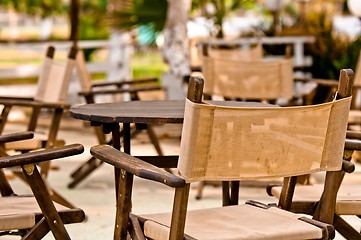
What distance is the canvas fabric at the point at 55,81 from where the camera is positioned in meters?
6.16

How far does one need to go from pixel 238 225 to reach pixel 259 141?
0.34m

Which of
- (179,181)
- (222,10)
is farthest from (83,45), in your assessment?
(179,181)

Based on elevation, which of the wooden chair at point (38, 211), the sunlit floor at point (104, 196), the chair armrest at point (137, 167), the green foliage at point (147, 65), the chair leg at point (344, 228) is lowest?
the green foliage at point (147, 65)

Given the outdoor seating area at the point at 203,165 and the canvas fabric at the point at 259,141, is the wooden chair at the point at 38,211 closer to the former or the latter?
the outdoor seating area at the point at 203,165

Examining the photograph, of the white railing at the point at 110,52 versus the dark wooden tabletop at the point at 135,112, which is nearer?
the dark wooden tabletop at the point at 135,112

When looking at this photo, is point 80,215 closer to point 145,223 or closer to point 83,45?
point 145,223

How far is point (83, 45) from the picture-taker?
11.0 metres

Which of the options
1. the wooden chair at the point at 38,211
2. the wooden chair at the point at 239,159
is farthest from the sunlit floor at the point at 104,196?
the wooden chair at the point at 239,159

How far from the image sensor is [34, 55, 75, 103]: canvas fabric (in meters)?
6.16

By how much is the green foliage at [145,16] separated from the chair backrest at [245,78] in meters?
3.99

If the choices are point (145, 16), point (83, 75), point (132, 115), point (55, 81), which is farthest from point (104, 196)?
point (145, 16)

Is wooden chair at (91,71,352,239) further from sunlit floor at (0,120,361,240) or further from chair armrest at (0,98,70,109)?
chair armrest at (0,98,70,109)

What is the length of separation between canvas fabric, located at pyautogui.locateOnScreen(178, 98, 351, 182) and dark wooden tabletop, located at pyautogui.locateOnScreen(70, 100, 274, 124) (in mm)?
804

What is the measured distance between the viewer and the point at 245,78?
22.6 ft
